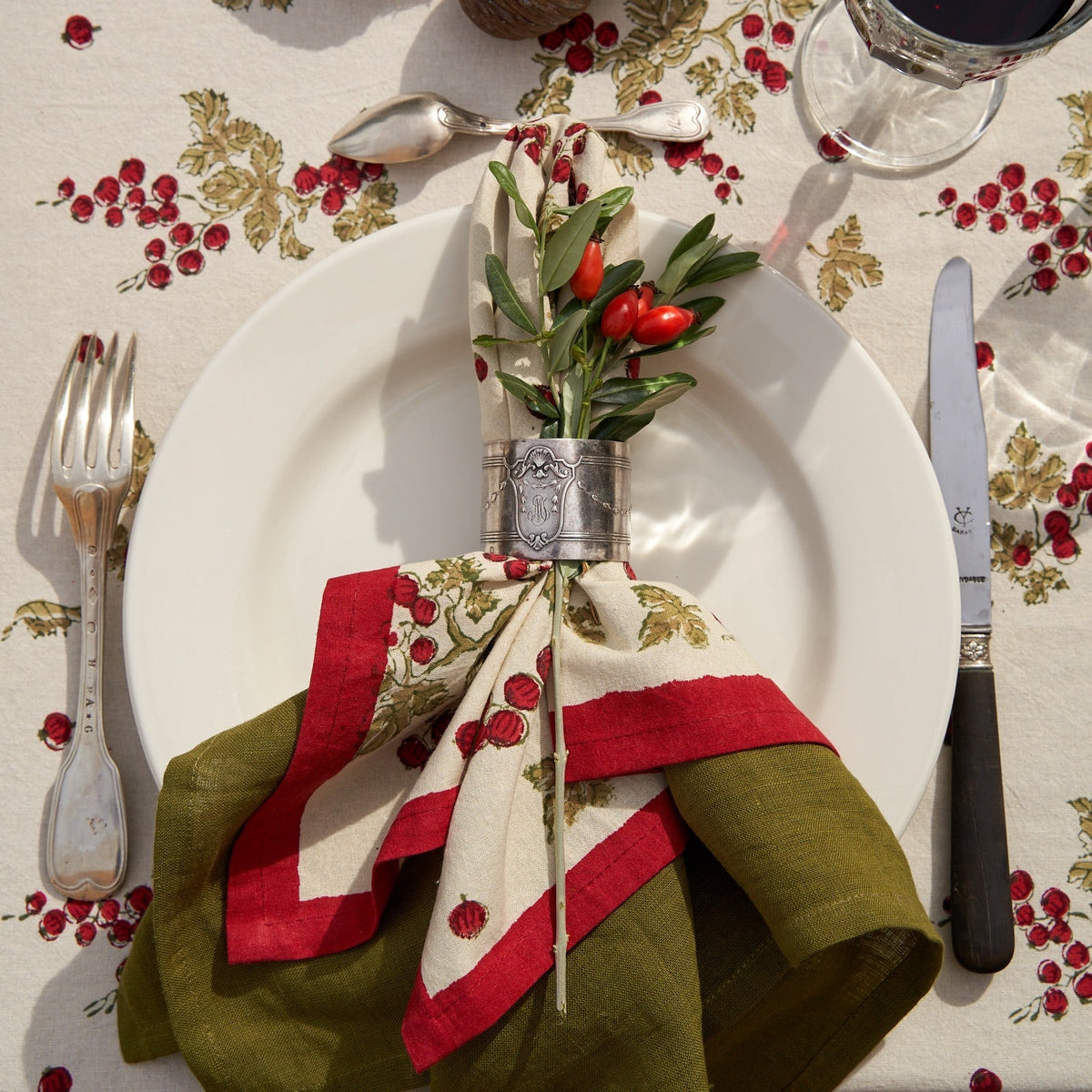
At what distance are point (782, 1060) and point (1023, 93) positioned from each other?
74 centimetres

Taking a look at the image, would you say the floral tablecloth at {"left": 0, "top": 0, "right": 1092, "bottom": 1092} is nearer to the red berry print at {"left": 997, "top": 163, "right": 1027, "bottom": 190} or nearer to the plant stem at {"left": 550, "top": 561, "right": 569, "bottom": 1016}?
the red berry print at {"left": 997, "top": 163, "right": 1027, "bottom": 190}

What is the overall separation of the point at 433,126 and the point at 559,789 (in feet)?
1.63

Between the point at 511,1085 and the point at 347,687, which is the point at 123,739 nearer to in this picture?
the point at 347,687

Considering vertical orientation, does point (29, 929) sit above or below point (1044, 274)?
below

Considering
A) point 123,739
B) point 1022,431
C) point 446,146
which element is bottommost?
point 123,739

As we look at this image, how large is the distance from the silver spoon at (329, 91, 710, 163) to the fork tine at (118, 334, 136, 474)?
233 mm

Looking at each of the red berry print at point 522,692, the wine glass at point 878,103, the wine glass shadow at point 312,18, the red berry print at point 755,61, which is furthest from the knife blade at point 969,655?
the wine glass shadow at point 312,18

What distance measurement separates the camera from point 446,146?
2.17 ft

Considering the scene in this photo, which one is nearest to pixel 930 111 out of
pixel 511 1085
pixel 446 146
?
pixel 446 146

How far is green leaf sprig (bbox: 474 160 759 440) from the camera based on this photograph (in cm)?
52

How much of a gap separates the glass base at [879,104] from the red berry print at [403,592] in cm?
48

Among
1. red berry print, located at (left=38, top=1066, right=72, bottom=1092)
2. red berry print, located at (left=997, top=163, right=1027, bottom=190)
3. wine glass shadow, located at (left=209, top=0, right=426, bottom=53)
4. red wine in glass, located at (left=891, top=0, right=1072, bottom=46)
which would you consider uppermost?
wine glass shadow, located at (left=209, top=0, right=426, bottom=53)

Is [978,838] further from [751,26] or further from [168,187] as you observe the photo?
[168,187]

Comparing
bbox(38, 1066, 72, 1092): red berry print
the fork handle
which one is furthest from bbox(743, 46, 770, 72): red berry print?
bbox(38, 1066, 72, 1092): red berry print
